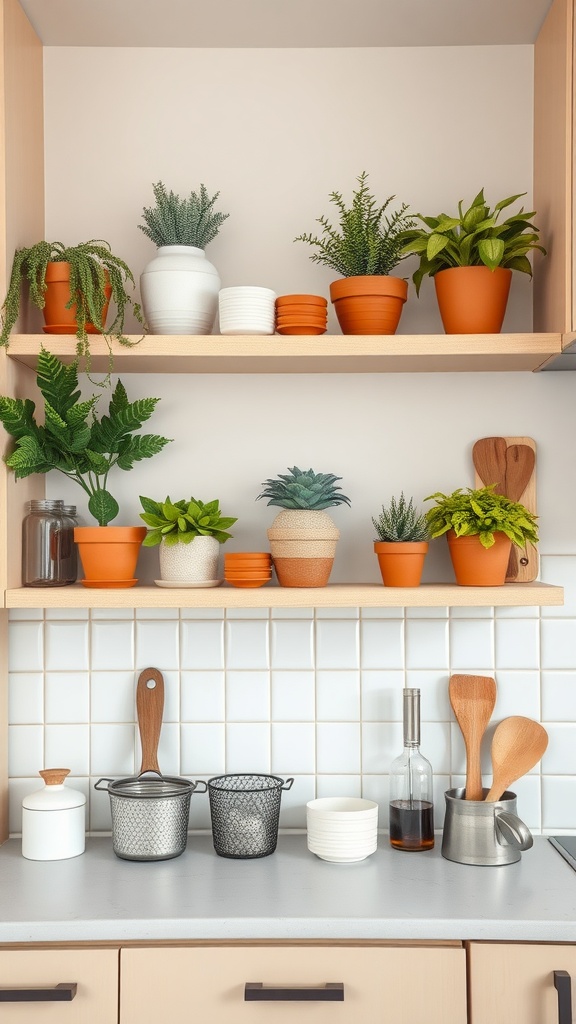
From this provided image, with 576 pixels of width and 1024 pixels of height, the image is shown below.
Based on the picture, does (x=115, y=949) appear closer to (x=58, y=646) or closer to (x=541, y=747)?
(x=58, y=646)

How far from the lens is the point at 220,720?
6.47ft

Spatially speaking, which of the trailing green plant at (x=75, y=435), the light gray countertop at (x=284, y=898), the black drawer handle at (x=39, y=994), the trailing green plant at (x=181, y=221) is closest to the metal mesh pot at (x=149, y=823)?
the light gray countertop at (x=284, y=898)

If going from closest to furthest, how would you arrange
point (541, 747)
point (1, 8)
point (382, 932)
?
point (382, 932)
point (1, 8)
point (541, 747)

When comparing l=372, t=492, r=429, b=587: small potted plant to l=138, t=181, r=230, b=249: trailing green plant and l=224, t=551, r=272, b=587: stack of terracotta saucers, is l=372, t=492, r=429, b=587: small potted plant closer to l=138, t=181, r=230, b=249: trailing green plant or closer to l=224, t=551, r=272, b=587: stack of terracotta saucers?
l=224, t=551, r=272, b=587: stack of terracotta saucers

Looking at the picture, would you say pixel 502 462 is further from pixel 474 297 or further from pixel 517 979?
pixel 517 979

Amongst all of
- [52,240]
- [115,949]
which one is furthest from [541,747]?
[52,240]

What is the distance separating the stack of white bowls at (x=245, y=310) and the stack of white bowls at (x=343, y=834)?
946 millimetres

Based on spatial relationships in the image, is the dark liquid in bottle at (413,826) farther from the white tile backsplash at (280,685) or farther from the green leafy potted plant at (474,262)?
the green leafy potted plant at (474,262)

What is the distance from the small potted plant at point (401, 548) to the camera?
1.78 meters

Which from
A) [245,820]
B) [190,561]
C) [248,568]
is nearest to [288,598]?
[248,568]

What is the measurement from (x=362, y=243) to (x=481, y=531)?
630 mm

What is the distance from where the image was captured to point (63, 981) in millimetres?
1464

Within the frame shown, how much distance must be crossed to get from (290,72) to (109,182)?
1.54 feet

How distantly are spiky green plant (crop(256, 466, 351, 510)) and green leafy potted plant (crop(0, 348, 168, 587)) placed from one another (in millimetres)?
271
